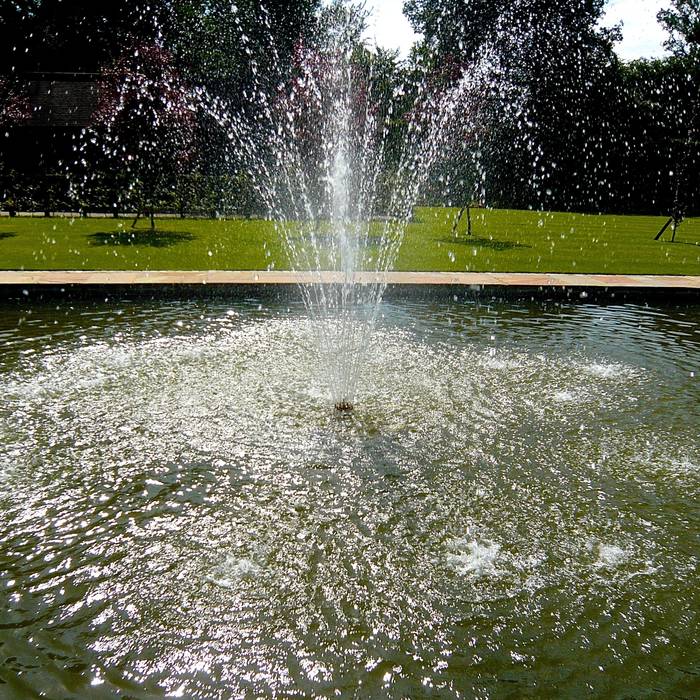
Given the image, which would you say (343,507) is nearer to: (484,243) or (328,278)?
(328,278)

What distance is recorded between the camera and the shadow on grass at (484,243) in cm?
1802

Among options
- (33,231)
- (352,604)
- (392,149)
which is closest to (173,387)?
(352,604)

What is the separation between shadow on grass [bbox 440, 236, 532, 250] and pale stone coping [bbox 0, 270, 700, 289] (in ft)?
18.5

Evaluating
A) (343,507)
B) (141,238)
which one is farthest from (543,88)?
(343,507)

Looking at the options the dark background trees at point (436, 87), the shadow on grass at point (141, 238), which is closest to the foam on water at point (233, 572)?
the shadow on grass at point (141, 238)

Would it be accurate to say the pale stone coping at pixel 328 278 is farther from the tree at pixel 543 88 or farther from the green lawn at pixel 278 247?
the tree at pixel 543 88

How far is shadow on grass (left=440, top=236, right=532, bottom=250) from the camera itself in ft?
59.1

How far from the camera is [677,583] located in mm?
3613

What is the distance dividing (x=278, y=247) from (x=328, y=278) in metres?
5.11

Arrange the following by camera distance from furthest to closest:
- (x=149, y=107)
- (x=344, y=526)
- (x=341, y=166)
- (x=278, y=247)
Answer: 1. (x=341, y=166)
2. (x=149, y=107)
3. (x=278, y=247)
4. (x=344, y=526)

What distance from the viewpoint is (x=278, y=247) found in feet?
55.0

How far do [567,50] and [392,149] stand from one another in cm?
1706

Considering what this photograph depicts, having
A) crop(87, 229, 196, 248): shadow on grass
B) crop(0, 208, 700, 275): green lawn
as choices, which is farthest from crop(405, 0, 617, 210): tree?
crop(87, 229, 196, 248): shadow on grass

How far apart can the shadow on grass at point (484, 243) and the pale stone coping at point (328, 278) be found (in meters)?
5.65
